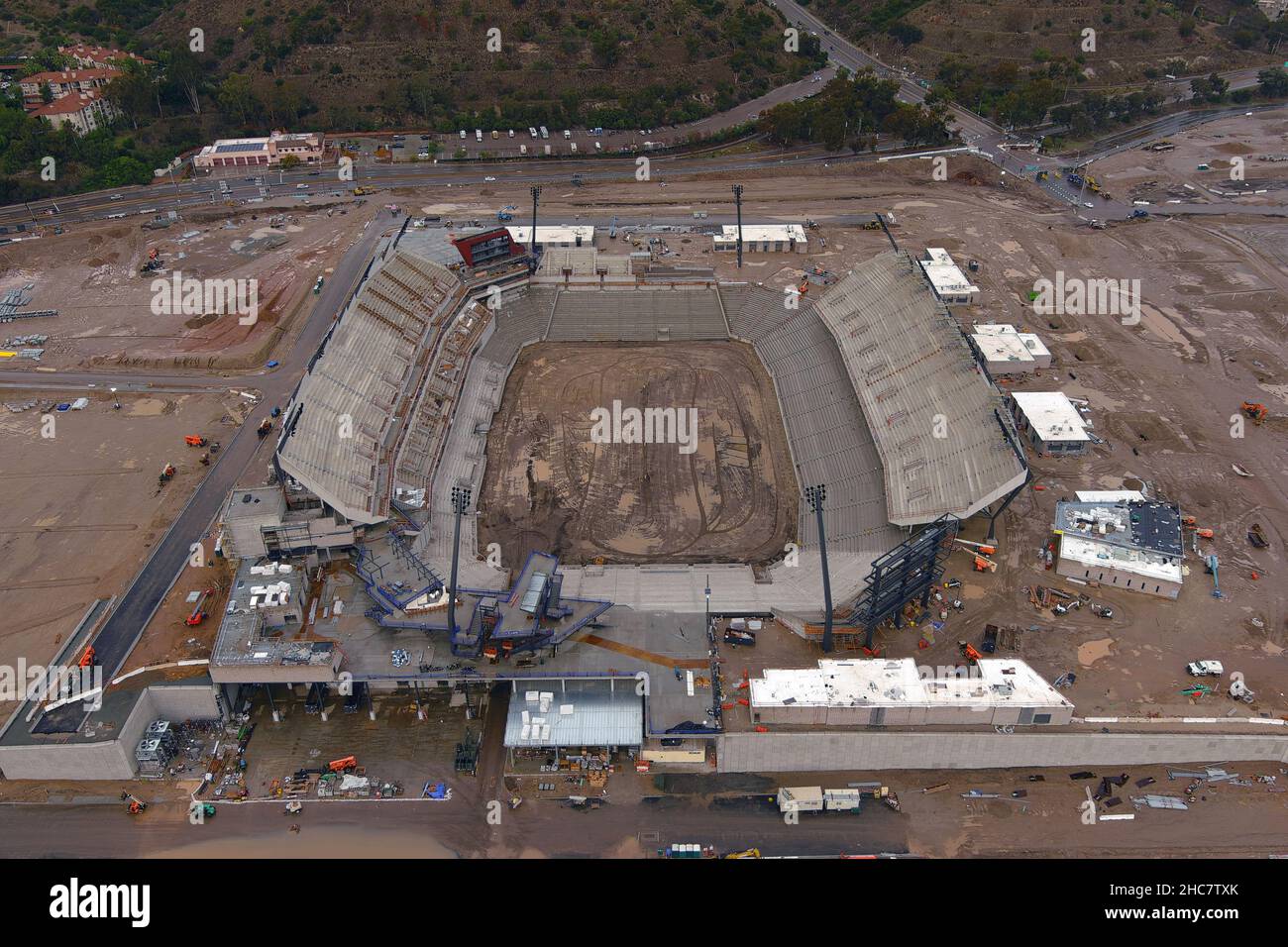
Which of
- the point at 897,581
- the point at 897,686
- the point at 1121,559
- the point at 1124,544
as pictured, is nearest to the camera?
the point at 897,686

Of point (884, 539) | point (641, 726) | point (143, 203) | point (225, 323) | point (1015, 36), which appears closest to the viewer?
point (641, 726)

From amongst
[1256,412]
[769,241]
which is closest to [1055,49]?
[769,241]

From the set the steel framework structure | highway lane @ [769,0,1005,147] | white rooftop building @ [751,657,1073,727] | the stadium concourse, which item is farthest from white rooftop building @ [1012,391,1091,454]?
highway lane @ [769,0,1005,147]

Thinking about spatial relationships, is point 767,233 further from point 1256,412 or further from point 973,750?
point 973,750

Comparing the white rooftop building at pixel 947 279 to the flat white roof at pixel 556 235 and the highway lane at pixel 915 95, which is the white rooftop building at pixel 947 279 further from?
the highway lane at pixel 915 95


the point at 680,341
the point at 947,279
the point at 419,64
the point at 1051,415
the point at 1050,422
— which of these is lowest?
the point at 1050,422

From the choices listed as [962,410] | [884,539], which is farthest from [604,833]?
[962,410]

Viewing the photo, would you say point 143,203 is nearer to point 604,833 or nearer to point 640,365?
point 640,365

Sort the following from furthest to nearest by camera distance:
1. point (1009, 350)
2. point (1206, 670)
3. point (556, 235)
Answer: point (556, 235), point (1009, 350), point (1206, 670)
